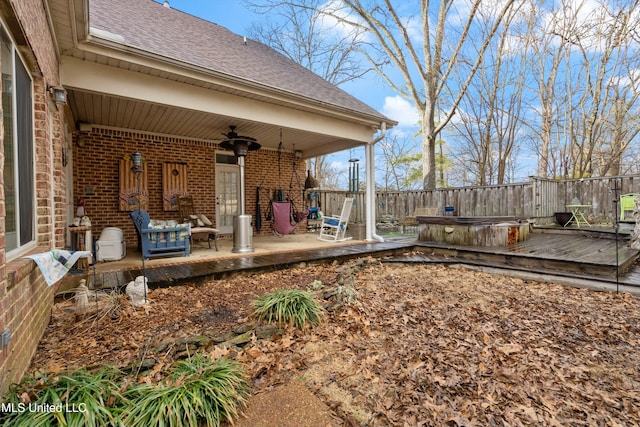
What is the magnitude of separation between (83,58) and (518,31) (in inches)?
595

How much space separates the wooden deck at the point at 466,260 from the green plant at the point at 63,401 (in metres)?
1.79

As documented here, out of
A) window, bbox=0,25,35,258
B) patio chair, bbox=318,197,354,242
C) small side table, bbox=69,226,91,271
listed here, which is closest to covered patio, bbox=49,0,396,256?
patio chair, bbox=318,197,354,242

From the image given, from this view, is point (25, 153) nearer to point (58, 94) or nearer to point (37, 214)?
point (37, 214)

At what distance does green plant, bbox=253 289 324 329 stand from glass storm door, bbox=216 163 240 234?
211 inches

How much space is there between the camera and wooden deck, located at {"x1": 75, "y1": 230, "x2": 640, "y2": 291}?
382cm

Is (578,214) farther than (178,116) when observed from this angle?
Yes

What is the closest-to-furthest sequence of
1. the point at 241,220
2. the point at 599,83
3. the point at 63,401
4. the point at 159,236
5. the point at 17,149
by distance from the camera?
the point at 63,401 < the point at 17,149 < the point at 159,236 < the point at 241,220 < the point at 599,83

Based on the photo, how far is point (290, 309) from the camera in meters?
2.72

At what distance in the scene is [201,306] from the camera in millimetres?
3125

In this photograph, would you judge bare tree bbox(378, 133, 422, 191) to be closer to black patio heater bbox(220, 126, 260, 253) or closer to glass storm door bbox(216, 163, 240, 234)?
glass storm door bbox(216, 163, 240, 234)

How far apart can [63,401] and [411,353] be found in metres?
2.10

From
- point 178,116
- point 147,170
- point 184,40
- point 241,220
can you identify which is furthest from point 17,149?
point 147,170

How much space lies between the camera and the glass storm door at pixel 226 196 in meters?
7.82

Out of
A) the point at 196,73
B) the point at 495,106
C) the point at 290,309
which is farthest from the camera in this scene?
the point at 495,106
